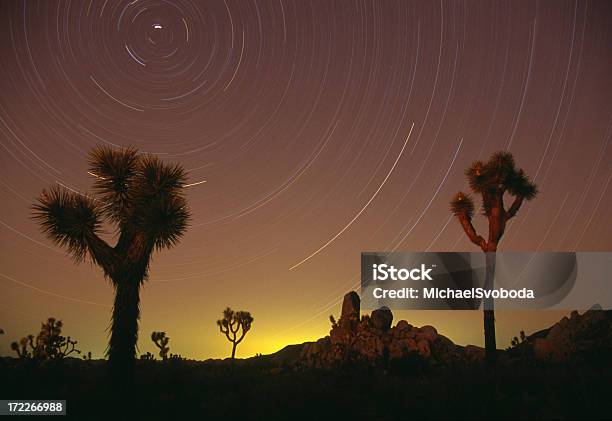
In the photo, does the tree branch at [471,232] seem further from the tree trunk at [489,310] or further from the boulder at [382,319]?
the boulder at [382,319]

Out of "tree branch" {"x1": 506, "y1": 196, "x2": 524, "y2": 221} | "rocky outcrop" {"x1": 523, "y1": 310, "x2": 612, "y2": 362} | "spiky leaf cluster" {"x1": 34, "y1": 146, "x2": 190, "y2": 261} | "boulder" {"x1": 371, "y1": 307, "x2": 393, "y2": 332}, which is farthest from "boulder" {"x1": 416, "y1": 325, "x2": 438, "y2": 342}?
"spiky leaf cluster" {"x1": 34, "y1": 146, "x2": 190, "y2": 261}

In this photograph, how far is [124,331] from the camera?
1493cm

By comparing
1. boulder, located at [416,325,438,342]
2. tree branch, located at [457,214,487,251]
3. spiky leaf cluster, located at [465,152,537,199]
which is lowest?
boulder, located at [416,325,438,342]

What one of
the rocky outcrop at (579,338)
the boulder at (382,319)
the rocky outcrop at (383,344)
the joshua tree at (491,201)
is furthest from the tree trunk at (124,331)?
the boulder at (382,319)

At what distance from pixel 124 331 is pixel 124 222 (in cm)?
300

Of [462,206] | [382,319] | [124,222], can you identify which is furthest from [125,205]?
[382,319]

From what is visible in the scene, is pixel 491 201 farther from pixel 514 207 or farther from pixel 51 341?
pixel 51 341

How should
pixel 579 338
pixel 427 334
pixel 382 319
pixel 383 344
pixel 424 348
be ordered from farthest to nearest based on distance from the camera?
pixel 382 319
pixel 427 334
pixel 424 348
pixel 383 344
pixel 579 338

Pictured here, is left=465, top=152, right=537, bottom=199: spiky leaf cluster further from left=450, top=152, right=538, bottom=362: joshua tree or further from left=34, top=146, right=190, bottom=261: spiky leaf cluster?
left=34, top=146, right=190, bottom=261: spiky leaf cluster

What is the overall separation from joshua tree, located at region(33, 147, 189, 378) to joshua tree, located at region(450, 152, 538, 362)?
33.5 feet

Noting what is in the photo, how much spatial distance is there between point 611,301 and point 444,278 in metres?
9.71

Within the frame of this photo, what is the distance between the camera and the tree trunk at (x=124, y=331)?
1484 centimetres

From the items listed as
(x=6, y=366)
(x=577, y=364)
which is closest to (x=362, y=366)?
(x=577, y=364)

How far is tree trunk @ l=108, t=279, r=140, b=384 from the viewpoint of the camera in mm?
14844
